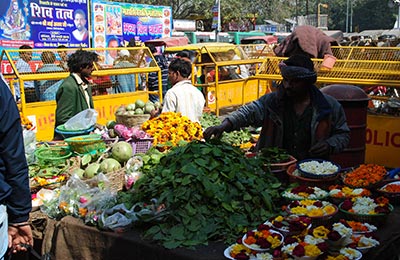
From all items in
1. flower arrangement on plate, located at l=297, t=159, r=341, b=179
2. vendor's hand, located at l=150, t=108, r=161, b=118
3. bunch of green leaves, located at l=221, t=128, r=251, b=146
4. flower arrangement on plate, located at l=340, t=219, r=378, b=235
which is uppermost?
vendor's hand, located at l=150, t=108, r=161, b=118

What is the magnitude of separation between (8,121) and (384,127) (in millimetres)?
5415

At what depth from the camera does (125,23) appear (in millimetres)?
19266

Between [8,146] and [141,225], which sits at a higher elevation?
[8,146]

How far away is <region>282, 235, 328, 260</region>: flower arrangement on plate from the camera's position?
2.20m

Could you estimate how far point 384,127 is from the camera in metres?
6.41

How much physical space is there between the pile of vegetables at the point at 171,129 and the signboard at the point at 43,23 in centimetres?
1086

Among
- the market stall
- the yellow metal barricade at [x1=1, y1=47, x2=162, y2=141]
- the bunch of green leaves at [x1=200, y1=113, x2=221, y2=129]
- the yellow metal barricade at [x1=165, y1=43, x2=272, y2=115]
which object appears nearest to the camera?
the market stall

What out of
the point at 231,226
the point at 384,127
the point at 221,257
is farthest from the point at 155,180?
the point at 384,127

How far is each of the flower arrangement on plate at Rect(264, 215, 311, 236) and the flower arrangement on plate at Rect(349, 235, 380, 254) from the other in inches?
10.3

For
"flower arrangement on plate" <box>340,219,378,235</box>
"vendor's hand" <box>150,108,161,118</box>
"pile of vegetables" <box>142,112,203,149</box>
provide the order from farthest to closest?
"vendor's hand" <box>150,108,161,118</box>, "pile of vegetables" <box>142,112,203,149</box>, "flower arrangement on plate" <box>340,219,378,235</box>

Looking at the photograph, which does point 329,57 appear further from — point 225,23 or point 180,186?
point 225,23

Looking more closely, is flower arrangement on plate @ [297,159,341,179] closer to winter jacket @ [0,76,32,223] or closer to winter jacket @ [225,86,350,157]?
winter jacket @ [225,86,350,157]

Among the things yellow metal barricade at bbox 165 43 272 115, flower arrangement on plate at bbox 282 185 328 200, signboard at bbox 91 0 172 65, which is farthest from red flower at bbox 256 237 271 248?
signboard at bbox 91 0 172 65

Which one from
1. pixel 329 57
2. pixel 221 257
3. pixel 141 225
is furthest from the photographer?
pixel 329 57
